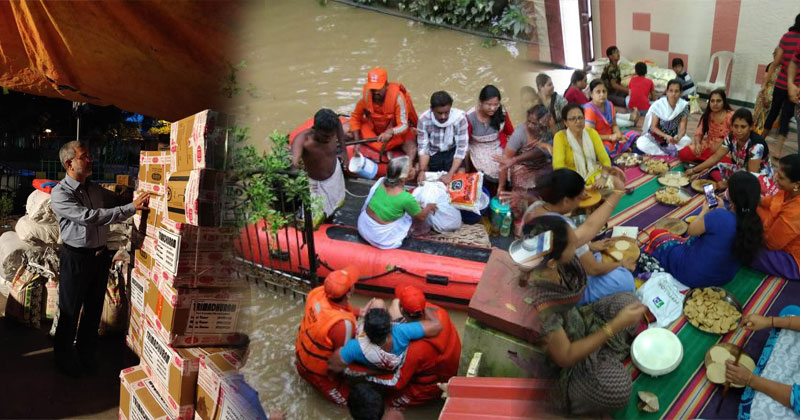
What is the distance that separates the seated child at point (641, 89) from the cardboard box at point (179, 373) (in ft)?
7.05

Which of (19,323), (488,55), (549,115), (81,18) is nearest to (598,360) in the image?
(549,115)

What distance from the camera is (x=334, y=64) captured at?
5.73ft

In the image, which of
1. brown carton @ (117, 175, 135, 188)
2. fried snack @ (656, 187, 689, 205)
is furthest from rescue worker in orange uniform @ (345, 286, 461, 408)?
fried snack @ (656, 187, 689, 205)

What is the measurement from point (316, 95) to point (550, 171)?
26.0 inches

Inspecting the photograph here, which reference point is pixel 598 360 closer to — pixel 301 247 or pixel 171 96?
pixel 301 247

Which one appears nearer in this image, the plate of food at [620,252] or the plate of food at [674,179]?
the plate of food at [620,252]

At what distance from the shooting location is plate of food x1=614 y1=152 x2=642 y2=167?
182 inches

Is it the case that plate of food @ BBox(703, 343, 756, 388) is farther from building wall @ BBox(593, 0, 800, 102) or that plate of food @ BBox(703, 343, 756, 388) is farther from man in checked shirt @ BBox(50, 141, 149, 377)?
man in checked shirt @ BBox(50, 141, 149, 377)

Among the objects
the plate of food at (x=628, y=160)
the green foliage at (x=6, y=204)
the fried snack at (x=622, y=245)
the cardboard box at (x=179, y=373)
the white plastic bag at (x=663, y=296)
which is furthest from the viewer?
the plate of food at (x=628, y=160)

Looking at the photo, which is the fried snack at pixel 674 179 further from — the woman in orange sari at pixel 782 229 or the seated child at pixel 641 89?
the woman in orange sari at pixel 782 229

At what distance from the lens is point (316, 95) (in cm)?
171

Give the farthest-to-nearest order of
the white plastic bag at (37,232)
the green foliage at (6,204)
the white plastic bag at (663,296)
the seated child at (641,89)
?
the green foliage at (6,204) < the white plastic bag at (37,232) < the white plastic bag at (663,296) < the seated child at (641,89)

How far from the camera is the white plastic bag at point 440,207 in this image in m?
1.69

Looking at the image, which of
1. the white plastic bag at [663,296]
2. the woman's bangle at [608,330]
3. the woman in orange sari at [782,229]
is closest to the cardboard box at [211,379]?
the woman's bangle at [608,330]
